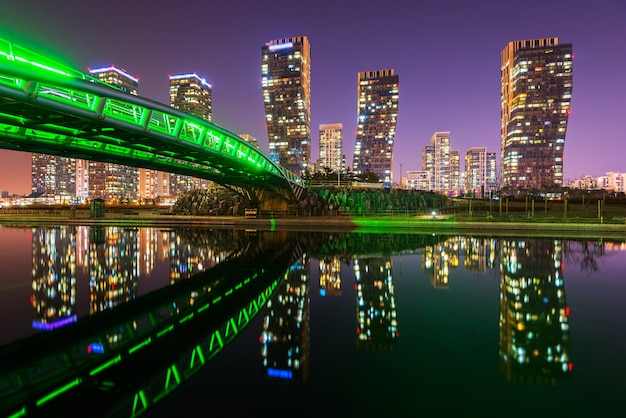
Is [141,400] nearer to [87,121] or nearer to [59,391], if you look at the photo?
[59,391]

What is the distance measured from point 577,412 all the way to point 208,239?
991 inches

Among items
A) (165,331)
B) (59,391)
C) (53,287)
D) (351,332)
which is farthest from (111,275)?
(351,332)

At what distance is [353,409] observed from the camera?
509 cm

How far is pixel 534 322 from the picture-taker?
348 inches

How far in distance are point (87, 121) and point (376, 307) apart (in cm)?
1654

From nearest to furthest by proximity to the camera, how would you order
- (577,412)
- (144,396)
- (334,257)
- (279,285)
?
(577,412), (144,396), (279,285), (334,257)

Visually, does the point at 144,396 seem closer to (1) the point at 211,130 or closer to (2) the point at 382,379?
(2) the point at 382,379

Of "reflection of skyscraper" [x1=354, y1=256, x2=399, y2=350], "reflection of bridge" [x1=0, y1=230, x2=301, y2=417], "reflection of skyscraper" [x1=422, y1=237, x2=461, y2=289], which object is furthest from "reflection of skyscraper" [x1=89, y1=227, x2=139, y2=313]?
"reflection of skyscraper" [x1=422, y1=237, x2=461, y2=289]

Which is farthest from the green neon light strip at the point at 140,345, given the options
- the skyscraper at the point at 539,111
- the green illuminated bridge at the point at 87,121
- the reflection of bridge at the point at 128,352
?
the skyscraper at the point at 539,111

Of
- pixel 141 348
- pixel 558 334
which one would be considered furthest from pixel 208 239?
pixel 558 334

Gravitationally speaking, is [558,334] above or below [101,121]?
below

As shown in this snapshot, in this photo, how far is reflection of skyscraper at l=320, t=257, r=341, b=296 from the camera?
11896 millimetres

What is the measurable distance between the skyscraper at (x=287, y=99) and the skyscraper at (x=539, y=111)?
113452 mm

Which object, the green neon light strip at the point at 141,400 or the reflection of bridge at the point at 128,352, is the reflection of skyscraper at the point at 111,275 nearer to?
the reflection of bridge at the point at 128,352
